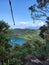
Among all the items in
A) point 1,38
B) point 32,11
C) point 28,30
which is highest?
point 32,11

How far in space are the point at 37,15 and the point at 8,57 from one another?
5.53m

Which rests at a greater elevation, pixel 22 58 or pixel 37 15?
pixel 37 15

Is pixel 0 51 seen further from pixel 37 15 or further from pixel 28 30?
pixel 28 30

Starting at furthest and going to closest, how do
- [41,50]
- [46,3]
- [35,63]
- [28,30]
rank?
[28,30] → [46,3] → [41,50] → [35,63]

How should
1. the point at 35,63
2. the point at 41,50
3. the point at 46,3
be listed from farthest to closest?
1. the point at 46,3
2. the point at 41,50
3. the point at 35,63

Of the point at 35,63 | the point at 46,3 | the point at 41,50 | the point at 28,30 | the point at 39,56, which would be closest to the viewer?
the point at 35,63

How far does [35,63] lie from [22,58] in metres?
2.77

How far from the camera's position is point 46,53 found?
13.2 m

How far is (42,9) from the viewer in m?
17.6

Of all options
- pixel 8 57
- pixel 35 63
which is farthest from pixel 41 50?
pixel 35 63

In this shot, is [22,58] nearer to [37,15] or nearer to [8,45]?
[8,45]

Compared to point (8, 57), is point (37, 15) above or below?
above

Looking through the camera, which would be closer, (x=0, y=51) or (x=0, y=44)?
(x=0, y=51)

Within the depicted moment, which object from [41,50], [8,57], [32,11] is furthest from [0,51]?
[32,11]
